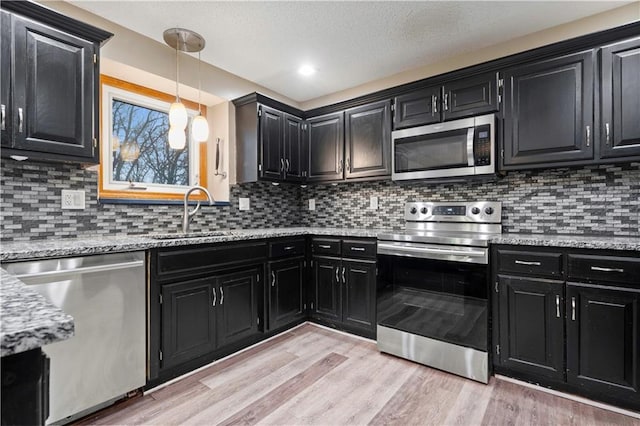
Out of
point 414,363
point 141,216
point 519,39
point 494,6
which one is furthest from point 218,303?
point 519,39

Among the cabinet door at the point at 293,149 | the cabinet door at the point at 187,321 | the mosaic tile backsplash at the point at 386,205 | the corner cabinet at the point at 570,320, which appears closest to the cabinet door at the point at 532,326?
the corner cabinet at the point at 570,320

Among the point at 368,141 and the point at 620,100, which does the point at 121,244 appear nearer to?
the point at 368,141

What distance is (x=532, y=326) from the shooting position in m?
2.03

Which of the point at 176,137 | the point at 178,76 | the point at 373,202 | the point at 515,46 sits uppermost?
the point at 515,46

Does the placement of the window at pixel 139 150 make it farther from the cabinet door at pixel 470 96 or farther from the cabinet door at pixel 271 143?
the cabinet door at pixel 470 96

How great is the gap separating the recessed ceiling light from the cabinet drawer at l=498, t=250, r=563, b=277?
7.23 feet

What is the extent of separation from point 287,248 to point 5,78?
2.06 metres

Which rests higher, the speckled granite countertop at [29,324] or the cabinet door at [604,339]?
the speckled granite countertop at [29,324]

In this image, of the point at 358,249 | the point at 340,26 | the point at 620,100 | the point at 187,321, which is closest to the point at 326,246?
the point at 358,249

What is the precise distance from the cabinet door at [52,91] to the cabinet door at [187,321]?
A: 1.00 metres

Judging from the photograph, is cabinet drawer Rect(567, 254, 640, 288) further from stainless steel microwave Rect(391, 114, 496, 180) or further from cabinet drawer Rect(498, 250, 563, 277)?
stainless steel microwave Rect(391, 114, 496, 180)

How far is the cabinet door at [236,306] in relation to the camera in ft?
7.72

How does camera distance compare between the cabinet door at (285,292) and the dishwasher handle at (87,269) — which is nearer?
the dishwasher handle at (87,269)

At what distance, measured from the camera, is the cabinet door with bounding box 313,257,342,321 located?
9.55ft
